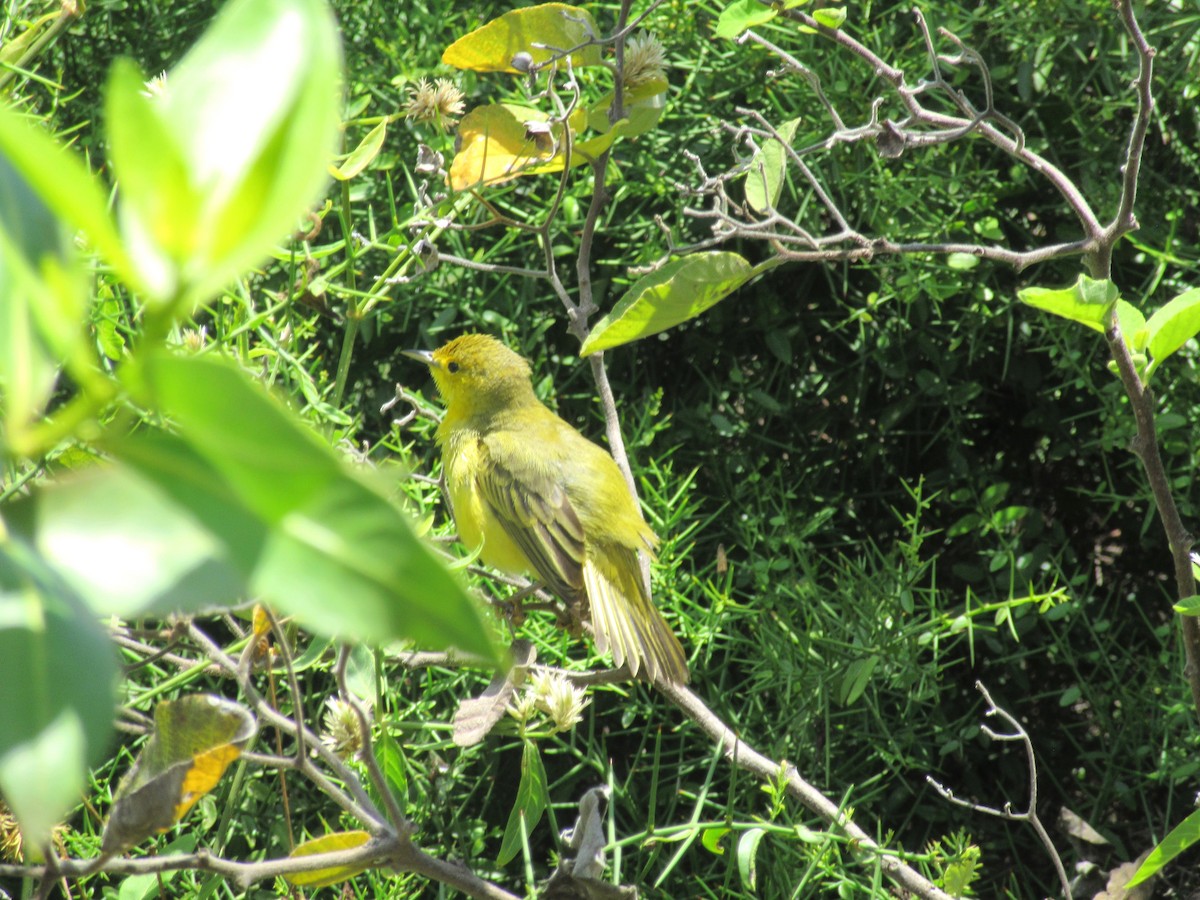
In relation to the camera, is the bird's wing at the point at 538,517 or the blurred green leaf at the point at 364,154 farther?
the bird's wing at the point at 538,517

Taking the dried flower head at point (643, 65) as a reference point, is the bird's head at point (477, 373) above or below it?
below

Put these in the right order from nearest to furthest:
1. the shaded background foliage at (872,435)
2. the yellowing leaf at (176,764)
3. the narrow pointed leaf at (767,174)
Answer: the yellowing leaf at (176,764), the narrow pointed leaf at (767,174), the shaded background foliage at (872,435)

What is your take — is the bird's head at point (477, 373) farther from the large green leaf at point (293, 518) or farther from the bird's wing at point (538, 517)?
the large green leaf at point (293, 518)

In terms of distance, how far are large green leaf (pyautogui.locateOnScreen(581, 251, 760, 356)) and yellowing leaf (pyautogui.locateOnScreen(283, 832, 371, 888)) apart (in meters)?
0.42

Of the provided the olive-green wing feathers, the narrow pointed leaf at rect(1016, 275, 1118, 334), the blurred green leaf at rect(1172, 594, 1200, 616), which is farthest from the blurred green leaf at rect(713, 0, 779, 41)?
the olive-green wing feathers

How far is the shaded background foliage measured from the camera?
1.78 m

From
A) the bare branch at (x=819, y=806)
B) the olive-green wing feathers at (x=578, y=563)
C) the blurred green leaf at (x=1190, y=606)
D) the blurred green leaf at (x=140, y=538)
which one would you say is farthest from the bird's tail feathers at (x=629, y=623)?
the blurred green leaf at (x=140, y=538)

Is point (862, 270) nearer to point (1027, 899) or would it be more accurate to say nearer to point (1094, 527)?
point (1094, 527)

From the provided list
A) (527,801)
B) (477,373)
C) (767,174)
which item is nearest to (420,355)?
→ (477,373)

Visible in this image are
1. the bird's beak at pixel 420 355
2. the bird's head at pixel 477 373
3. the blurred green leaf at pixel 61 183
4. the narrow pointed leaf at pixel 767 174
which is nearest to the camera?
the blurred green leaf at pixel 61 183

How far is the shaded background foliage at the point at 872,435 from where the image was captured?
1.78m

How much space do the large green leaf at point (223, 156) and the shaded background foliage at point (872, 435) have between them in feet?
4.64

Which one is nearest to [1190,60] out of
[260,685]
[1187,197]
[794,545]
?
[1187,197]

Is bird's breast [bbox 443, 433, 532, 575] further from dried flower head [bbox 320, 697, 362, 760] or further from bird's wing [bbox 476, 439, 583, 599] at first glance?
dried flower head [bbox 320, 697, 362, 760]
